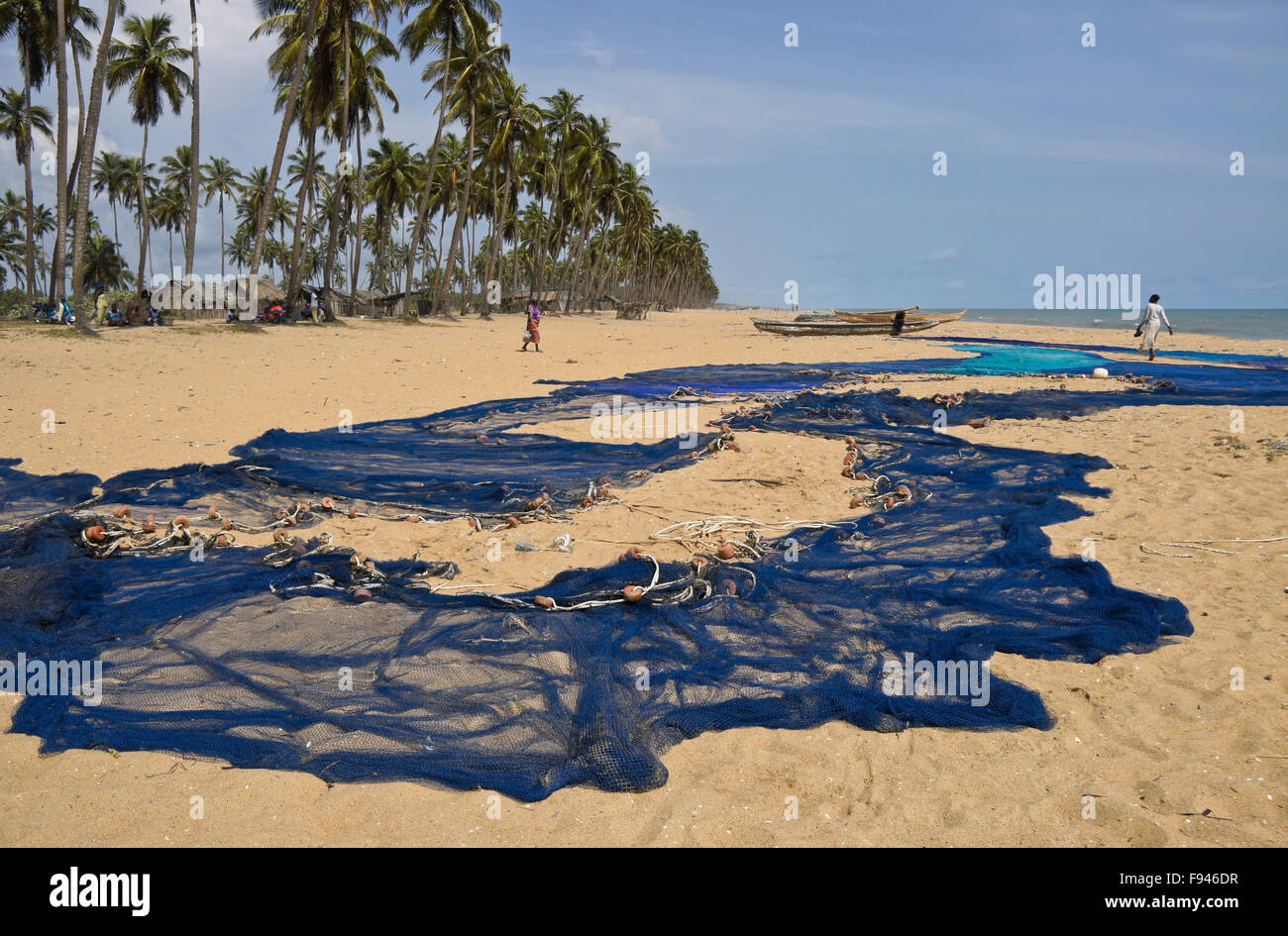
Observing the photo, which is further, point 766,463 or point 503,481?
point 766,463

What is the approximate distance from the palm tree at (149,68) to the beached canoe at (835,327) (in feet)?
82.5

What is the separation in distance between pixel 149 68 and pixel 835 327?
29.4m

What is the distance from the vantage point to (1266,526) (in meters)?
5.50

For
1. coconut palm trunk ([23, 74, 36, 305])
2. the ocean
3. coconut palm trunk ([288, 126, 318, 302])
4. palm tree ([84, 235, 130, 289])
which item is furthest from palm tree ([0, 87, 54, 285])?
the ocean

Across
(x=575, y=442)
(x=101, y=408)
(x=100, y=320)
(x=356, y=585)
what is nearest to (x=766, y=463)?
(x=575, y=442)

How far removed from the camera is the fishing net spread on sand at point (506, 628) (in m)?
3.13

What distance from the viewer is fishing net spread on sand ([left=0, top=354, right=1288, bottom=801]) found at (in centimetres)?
313

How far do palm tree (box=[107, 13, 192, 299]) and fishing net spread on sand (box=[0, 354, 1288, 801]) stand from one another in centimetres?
3069

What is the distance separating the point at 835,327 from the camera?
94.5 ft

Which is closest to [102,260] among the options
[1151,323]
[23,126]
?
[23,126]

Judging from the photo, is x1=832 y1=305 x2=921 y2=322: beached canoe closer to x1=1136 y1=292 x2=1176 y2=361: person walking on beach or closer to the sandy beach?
x1=1136 y1=292 x2=1176 y2=361: person walking on beach

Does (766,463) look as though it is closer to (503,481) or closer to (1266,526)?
(503,481)
